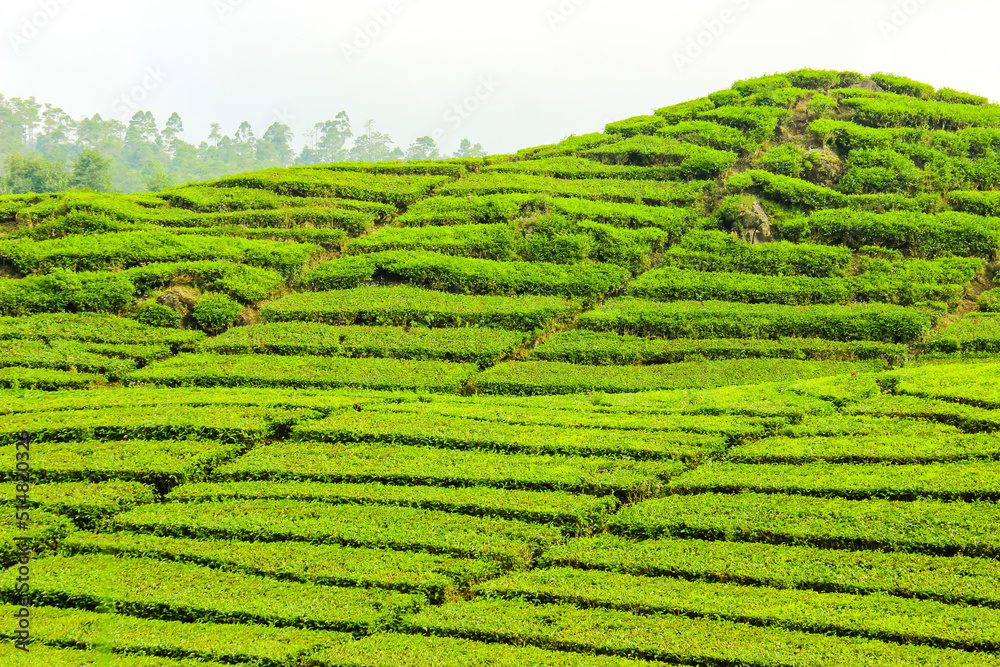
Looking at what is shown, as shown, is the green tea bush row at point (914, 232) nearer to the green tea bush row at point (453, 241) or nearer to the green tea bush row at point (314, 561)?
the green tea bush row at point (453, 241)

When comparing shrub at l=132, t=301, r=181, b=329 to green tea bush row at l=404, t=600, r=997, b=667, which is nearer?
green tea bush row at l=404, t=600, r=997, b=667

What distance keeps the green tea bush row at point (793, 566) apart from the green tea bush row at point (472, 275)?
44.9ft

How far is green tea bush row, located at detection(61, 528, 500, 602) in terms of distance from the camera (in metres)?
11.4

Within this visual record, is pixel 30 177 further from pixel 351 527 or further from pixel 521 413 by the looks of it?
pixel 351 527

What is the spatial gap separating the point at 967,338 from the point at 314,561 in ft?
65.6

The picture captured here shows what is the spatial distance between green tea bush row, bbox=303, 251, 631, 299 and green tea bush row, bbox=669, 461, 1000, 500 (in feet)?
38.1

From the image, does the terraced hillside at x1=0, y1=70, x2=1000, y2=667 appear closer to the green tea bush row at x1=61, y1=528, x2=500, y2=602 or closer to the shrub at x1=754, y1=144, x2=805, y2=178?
the green tea bush row at x1=61, y1=528, x2=500, y2=602

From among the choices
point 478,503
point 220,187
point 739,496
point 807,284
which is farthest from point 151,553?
point 220,187

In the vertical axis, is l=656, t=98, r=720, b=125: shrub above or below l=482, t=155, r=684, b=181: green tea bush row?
above

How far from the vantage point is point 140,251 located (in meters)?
25.4

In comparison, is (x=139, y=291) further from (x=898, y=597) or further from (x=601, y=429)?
(x=898, y=597)

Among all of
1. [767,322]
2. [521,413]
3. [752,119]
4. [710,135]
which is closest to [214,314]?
[521,413]

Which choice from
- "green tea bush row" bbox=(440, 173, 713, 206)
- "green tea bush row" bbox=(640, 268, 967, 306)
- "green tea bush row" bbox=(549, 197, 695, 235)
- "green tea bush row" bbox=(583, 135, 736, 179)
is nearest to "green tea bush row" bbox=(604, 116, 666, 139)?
"green tea bush row" bbox=(583, 135, 736, 179)

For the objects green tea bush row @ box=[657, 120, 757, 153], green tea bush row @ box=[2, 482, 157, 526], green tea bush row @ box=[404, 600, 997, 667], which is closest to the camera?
green tea bush row @ box=[404, 600, 997, 667]
